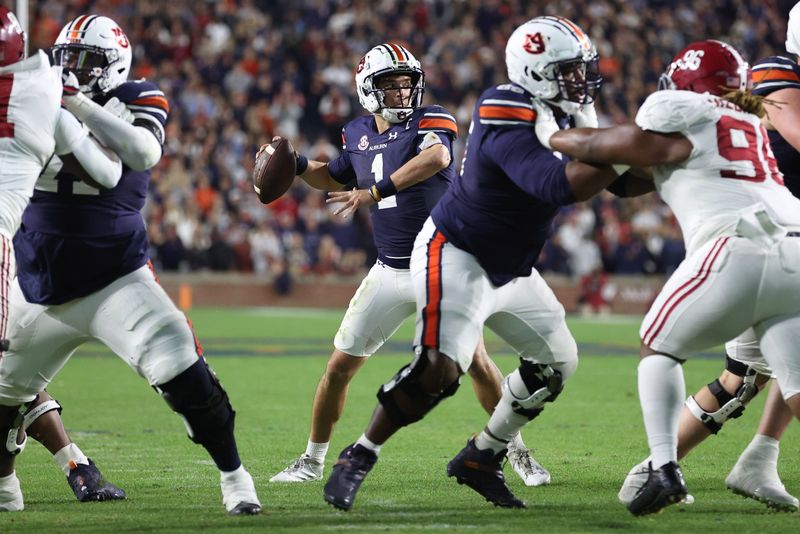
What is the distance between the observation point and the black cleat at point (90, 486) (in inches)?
187

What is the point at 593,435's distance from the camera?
6.67 m

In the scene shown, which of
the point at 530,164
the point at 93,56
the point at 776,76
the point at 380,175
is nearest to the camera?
the point at 530,164

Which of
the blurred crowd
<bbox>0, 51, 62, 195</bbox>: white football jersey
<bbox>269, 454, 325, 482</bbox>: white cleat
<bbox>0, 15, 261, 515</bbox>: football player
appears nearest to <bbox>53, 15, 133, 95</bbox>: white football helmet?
<bbox>0, 15, 261, 515</bbox>: football player

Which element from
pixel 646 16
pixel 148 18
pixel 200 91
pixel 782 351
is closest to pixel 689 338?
pixel 782 351

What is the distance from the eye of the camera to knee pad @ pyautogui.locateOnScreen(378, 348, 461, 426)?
4328mm

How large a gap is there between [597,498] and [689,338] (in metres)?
0.95

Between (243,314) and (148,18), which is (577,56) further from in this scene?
(148,18)

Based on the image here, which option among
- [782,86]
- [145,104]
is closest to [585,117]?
[782,86]

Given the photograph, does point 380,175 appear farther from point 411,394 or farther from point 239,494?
point 239,494

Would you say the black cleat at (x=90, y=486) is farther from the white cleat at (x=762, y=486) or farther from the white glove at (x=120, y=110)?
the white cleat at (x=762, y=486)

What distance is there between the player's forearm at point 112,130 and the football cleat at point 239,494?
4.07 ft

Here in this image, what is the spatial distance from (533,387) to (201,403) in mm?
1317

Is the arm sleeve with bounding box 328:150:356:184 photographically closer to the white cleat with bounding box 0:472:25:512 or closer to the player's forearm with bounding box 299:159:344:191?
the player's forearm with bounding box 299:159:344:191

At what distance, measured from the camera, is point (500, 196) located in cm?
448
